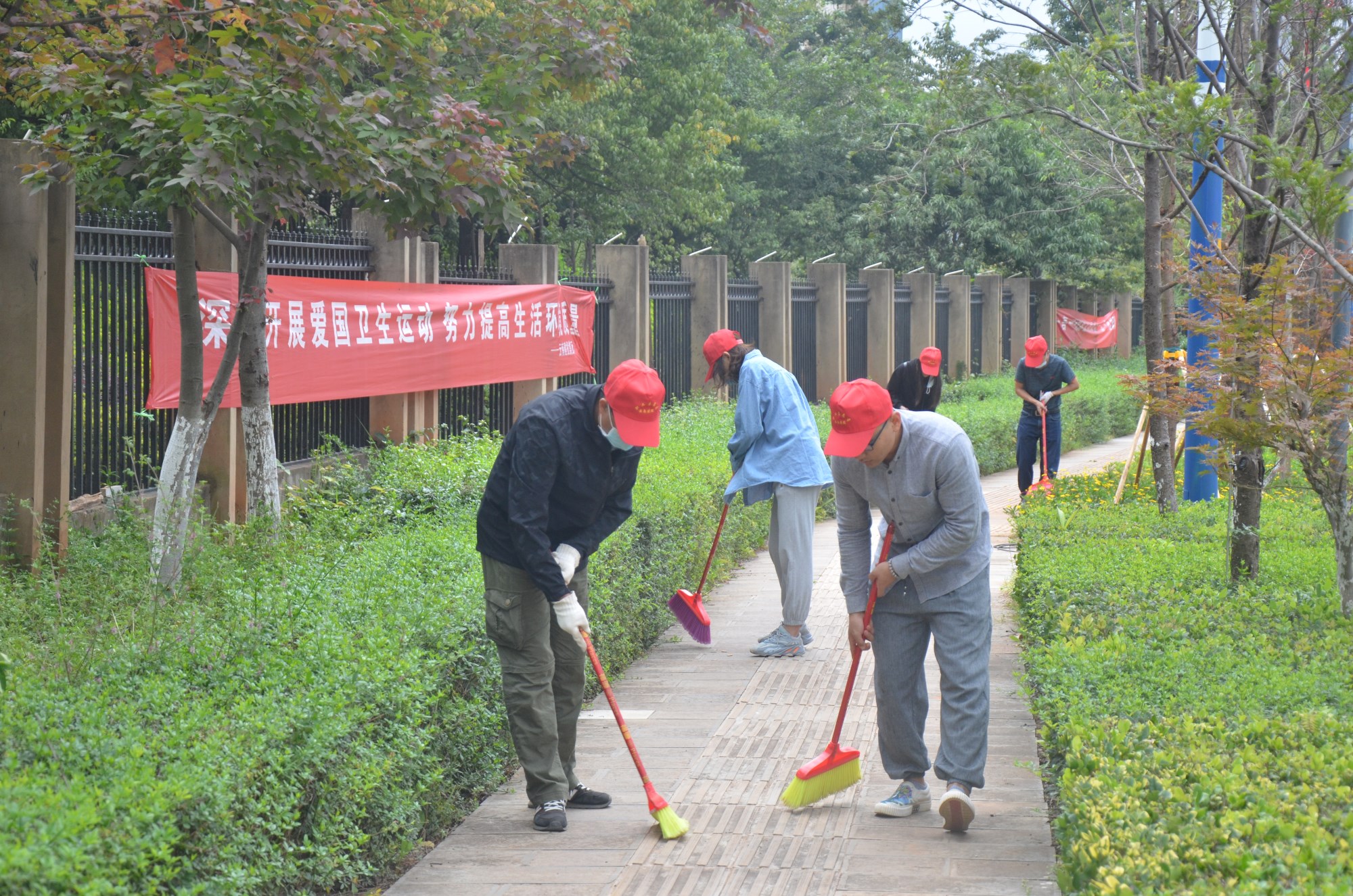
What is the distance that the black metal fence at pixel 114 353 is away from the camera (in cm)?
753

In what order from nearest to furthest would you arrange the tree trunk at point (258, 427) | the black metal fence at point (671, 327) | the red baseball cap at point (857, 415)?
the red baseball cap at point (857, 415) < the tree trunk at point (258, 427) < the black metal fence at point (671, 327)

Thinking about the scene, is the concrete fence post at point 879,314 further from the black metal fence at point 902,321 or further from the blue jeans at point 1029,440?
the blue jeans at point 1029,440

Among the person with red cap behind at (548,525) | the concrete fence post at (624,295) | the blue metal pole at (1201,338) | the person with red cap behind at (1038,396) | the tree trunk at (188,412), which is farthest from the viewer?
the concrete fence post at (624,295)

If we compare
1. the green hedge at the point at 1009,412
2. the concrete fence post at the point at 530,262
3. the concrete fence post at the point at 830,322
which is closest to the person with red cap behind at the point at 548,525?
the concrete fence post at the point at 530,262

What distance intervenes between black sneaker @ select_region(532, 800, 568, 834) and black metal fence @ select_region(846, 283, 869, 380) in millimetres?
15438

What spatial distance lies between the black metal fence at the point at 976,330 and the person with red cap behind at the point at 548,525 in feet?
65.8

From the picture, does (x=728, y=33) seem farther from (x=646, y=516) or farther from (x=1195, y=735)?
(x=1195, y=735)

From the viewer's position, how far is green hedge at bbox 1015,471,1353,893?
3051 mm

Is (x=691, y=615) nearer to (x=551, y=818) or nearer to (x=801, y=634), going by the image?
(x=801, y=634)

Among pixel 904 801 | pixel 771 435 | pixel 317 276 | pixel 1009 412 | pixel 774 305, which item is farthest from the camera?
pixel 1009 412

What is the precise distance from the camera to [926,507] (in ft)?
15.0

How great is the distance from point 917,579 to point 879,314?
52.5 feet

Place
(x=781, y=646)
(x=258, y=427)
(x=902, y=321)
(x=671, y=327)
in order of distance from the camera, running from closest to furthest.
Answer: (x=258, y=427) < (x=781, y=646) < (x=671, y=327) < (x=902, y=321)

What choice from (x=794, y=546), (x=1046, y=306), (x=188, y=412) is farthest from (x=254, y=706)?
(x=1046, y=306)
